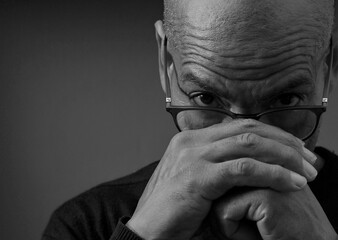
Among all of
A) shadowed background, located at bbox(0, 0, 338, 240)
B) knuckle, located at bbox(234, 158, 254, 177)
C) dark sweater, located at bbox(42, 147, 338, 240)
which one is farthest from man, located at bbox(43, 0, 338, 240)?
shadowed background, located at bbox(0, 0, 338, 240)

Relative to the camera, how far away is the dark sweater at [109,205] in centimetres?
181

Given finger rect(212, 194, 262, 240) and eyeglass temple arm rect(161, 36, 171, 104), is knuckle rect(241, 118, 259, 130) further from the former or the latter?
eyeglass temple arm rect(161, 36, 171, 104)

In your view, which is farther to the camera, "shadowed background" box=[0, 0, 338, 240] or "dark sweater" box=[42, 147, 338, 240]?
"shadowed background" box=[0, 0, 338, 240]

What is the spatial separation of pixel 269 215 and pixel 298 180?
0.10 meters

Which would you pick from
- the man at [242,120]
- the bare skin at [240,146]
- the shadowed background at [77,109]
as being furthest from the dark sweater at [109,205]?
the shadowed background at [77,109]

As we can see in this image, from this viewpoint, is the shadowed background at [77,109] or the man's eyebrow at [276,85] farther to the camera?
the shadowed background at [77,109]

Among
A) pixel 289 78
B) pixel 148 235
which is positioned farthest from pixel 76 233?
pixel 289 78

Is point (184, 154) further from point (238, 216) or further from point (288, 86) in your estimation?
point (288, 86)

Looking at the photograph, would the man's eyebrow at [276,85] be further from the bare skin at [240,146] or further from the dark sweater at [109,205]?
the dark sweater at [109,205]

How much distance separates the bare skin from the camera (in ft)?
4.59

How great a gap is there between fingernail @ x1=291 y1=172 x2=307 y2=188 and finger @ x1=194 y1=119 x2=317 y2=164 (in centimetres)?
7

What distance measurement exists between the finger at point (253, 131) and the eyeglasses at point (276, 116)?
0.10m

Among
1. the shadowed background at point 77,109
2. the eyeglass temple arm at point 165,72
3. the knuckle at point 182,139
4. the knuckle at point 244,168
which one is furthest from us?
the shadowed background at point 77,109

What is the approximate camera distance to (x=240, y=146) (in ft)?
4.60
